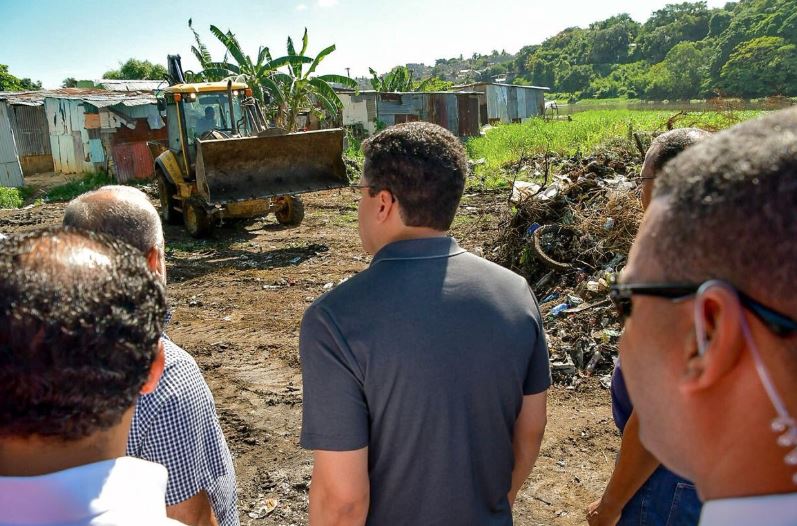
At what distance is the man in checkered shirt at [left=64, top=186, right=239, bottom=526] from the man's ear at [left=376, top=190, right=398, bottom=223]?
2.28 ft

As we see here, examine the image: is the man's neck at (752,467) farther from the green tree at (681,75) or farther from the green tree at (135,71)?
the green tree at (681,75)

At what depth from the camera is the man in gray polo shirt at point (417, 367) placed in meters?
1.60

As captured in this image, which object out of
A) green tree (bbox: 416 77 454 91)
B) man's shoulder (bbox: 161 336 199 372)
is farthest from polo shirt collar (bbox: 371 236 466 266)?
green tree (bbox: 416 77 454 91)

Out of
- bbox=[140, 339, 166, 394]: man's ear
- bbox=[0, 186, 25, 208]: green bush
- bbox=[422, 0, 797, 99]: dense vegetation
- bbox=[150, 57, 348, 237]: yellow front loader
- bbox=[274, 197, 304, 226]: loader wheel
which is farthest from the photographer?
bbox=[422, 0, 797, 99]: dense vegetation

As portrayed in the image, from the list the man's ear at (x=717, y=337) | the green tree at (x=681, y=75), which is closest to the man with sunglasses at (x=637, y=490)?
the man's ear at (x=717, y=337)

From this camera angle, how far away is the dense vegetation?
42.6 m

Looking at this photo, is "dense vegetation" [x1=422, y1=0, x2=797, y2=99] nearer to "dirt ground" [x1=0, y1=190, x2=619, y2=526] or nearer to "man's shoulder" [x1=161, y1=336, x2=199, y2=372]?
"dirt ground" [x1=0, y1=190, x2=619, y2=526]

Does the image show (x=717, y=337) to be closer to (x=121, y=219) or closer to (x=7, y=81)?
(x=121, y=219)

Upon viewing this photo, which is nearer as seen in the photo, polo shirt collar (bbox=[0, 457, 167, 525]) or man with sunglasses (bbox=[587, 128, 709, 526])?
polo shirt collar (bbox=[0, 457, 167, 525])

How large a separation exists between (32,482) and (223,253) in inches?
366

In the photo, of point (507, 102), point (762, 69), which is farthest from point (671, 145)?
point (762, 69)

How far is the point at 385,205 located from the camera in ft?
6.00

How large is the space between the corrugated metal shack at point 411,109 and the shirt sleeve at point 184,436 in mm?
24032

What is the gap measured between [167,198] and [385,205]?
1055cm
